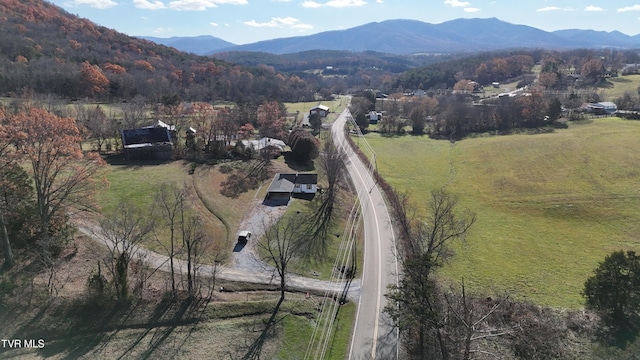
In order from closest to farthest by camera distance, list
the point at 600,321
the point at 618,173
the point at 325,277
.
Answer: the point at 600,321 → the point at 325,277 → the point at 618,173

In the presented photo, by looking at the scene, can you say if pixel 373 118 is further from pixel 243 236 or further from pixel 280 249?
pixel 280 249

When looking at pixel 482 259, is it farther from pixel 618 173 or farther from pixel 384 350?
pixel 618 173

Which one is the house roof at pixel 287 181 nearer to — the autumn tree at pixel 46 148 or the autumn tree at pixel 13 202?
the autumn tree at pixel 46 148

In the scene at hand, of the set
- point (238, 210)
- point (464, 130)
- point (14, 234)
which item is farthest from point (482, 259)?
point (464, 130)

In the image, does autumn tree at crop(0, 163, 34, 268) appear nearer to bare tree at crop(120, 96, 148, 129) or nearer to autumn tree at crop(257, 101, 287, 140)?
bare tree at crop(120, 96, 148, 129)

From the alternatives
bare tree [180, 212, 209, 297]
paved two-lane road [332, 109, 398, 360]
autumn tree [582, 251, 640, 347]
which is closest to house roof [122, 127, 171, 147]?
bare tree [180, 212, 209, 297]

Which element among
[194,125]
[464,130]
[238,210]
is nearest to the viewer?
[238,210]

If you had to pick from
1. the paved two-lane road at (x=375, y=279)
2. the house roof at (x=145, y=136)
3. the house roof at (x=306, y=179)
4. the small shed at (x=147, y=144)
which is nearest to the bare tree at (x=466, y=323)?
the paved two-lane road at (x=375, y=279)
